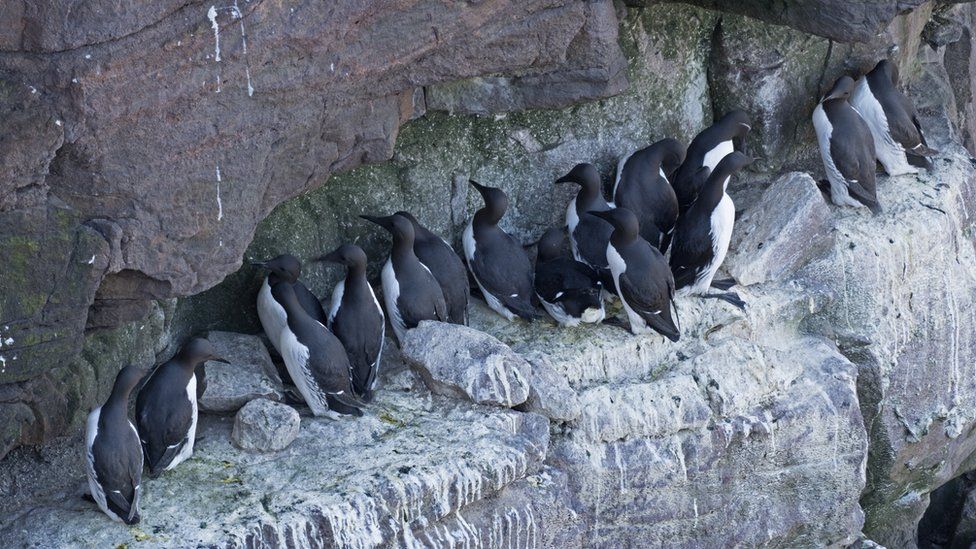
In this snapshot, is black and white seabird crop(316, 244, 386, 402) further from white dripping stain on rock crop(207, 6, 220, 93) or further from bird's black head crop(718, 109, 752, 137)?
bird's black head crop(718, 109, 752, 137)

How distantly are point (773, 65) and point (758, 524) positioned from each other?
2712 millimetres

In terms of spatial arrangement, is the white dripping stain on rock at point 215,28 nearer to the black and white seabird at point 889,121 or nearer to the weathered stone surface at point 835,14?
the weathered stone surface at point 835,14

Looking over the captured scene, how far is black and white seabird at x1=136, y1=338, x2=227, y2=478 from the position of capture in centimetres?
586

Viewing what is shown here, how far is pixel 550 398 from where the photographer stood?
21.4 feet

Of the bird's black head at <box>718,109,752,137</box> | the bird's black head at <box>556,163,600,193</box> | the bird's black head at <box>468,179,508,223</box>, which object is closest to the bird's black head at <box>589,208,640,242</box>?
the bird's black head at <box>556,163,600,193</box>

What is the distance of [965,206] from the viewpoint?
28.3ft

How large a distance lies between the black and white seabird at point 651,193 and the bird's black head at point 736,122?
1.30 ft

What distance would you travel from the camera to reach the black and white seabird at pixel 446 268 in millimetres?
7023

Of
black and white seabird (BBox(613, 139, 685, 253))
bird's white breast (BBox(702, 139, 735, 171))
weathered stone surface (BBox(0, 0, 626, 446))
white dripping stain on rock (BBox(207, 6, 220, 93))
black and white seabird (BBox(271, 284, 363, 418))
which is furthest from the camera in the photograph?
bird's white breast (BBox(702, 139, 735, 171))

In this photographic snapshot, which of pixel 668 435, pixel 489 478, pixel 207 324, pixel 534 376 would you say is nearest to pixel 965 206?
pixel 668 435

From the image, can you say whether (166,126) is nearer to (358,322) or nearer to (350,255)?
(350,255)

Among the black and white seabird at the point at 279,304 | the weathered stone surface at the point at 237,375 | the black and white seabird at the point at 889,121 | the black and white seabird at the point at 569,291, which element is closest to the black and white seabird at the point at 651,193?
the black and white seabird at the point at 569,291

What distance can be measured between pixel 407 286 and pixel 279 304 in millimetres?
648

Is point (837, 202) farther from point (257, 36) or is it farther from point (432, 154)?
point (257, 36)
